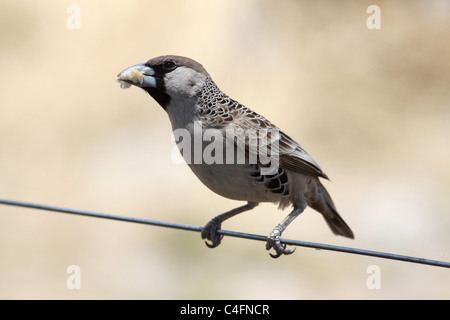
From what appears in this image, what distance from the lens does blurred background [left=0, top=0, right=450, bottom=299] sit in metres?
11.0

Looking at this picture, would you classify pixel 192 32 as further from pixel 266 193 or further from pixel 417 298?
pixel 266 193

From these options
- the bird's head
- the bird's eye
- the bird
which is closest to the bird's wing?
the bird

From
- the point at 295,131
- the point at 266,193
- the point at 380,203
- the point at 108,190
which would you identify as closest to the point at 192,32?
the point at 295,131

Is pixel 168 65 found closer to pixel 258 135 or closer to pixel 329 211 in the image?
pixel 258 135

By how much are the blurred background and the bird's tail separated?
3.33 metres

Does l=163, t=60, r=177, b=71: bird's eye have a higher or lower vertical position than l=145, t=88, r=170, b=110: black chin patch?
higher

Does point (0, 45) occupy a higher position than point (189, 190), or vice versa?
point (0, 45)

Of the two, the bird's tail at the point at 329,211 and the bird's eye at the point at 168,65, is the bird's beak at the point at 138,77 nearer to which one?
the bird's eye at the point at 168,65

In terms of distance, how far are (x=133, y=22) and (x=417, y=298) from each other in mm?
7322

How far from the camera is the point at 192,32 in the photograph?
13539mm

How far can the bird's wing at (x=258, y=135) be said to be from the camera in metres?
6.00

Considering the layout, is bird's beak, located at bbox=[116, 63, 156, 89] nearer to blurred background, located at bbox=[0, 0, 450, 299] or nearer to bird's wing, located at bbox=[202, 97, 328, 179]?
bird's wing, located at bbox=[202, 97, 328, 179]

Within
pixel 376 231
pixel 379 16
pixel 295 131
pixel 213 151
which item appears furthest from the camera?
pixel 379 16

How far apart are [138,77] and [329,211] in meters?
2.57
